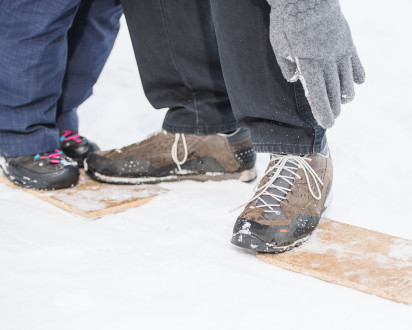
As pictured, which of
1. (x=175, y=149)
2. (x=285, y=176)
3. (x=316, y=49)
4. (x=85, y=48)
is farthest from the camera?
(x=85, y=48)

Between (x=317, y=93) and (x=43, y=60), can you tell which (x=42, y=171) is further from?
(x=317, y=93)

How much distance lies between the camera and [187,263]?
1003mm

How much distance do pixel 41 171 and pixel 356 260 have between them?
95cm

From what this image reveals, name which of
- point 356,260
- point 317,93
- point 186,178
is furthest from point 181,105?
point 356,260

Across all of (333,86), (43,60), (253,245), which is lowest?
(253,245)

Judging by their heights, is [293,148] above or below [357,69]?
below

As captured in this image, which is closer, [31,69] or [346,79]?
[346,79]

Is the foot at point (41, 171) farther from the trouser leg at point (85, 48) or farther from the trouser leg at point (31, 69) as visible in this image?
the trouser leg at point (85, 48)

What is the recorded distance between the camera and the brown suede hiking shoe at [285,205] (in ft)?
3.44

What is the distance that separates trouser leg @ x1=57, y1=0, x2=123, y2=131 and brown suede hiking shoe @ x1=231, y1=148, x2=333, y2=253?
2.79 feet

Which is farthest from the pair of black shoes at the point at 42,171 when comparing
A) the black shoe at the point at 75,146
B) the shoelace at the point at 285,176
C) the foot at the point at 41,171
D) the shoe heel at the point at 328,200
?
the shoe heel at the point at 328,200

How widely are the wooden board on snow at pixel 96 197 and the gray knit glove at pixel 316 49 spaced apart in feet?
1.96

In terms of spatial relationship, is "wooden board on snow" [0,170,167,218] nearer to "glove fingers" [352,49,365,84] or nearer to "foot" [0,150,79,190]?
Answer: "foot" [0,150,79,190]

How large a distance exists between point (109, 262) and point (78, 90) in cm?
89
